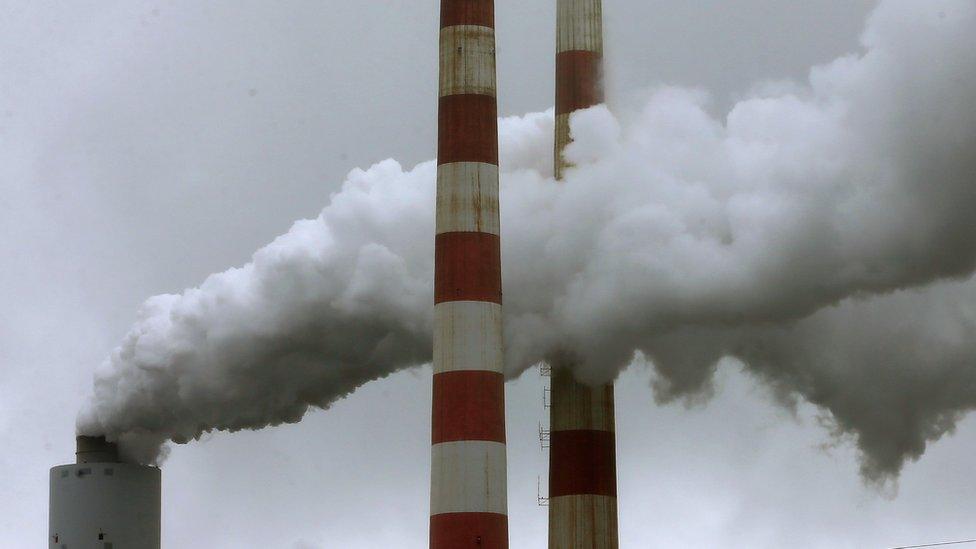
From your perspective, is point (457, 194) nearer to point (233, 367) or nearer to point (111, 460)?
point (233, 367)

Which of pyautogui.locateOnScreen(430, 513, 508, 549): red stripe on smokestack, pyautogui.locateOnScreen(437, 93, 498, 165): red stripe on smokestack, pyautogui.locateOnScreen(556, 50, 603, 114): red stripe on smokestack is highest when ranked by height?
pyautogui.locateOnScreen(556, 50, 603, 114): red stripe on smokestack

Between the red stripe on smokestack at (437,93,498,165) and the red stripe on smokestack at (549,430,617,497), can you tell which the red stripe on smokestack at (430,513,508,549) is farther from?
the red stripe on smokestack at (437,93,498,165)

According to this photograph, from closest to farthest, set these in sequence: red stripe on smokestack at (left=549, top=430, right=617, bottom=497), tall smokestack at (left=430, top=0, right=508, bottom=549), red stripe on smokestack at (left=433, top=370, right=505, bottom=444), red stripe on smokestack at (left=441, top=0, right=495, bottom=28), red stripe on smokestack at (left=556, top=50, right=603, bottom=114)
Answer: tall smokestack at (left=430, top=0, right=508, bottom=549) → red stripe on smokestack at (left=433, top=370, right=505, bottom=444) → red stripe on smokestack at (left=441, top=0, right=495, bottom=28) → red stripe on smokestack at (left=549, top=430, right=617, bottom=497) → red stripe on smokestack at (left=556, top=50, right=603, bottom=114)

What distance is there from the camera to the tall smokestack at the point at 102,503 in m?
48.2

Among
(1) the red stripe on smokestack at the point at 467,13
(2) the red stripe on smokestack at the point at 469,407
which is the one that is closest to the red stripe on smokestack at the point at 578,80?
(1) the red stripe on smokestack at the point at 467,13

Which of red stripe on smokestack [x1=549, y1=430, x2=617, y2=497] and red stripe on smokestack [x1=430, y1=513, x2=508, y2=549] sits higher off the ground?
red stripe on smokestack [x1=549, y1=430, x2=617, y2=497]

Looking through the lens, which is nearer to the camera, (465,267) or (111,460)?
(465,267)

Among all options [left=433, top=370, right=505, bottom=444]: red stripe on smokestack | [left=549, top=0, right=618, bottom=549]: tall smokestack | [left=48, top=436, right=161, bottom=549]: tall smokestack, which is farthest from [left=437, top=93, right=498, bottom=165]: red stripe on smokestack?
[left=48, top=436, right=161, bottom=549]: tall smokestack

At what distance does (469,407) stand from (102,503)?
1064cm

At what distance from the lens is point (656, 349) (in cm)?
4428

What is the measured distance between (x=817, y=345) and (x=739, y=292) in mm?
2523

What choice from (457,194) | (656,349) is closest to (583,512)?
(656,349)

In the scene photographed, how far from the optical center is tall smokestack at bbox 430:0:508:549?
42125 millimetres

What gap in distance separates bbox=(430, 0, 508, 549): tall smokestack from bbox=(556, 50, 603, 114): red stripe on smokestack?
578cm
